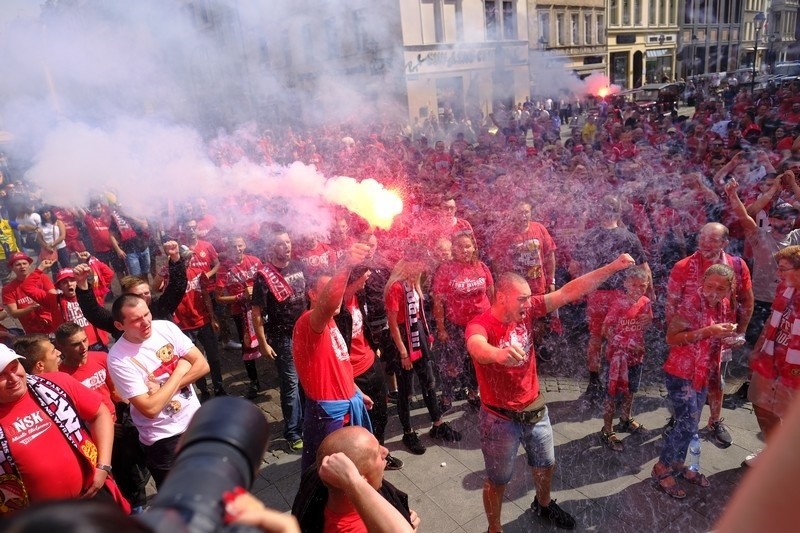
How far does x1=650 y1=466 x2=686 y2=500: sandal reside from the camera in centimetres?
337

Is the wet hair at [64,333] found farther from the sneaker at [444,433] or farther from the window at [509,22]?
the window at [509,22]

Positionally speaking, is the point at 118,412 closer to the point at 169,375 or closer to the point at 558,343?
the point at 169,375

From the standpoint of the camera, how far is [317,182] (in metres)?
6.39

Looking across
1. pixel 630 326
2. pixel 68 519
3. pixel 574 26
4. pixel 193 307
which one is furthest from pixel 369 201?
pixel 574 26

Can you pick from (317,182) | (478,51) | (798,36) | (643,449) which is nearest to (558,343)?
(643,449)

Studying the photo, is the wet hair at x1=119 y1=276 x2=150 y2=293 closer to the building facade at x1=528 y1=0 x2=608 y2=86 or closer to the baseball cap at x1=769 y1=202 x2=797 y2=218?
the baseball cap at x1=769 y1=202 x2=797 y2=218

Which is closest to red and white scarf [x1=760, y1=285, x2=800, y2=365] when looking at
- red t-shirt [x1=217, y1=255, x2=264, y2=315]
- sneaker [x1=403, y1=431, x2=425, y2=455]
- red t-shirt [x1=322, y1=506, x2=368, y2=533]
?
sneaker [x1=403, y1=431, x2=425, y2=455]

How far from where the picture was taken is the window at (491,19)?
15.1 m

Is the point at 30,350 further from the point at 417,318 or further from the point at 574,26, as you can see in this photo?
the point at 574,26

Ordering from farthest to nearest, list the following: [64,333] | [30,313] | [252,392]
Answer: [252,392]
[30,313]
[64,333]

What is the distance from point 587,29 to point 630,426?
2244cm

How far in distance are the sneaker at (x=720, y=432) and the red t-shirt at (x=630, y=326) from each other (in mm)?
746

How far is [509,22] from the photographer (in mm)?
16969

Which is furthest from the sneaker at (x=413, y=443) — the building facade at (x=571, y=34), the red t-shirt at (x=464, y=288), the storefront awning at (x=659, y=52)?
the storefront awning at (x=659, y=52)
